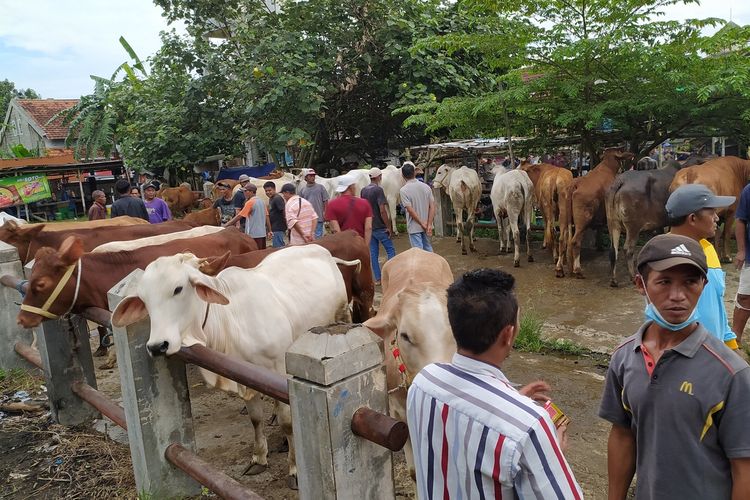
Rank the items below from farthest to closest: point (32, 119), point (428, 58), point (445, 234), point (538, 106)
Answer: point (32, 119), point (428, 58), point (445, 234), point (538, 106)

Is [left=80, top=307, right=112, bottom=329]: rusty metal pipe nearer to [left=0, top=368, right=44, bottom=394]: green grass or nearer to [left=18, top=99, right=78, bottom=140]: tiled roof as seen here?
[left=0, top=368, right=44, bottom=394]: green grass

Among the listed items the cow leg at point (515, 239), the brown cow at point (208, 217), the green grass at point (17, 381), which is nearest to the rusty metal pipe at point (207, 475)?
the green grass at point (17, 381)

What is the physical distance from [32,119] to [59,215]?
17.4m

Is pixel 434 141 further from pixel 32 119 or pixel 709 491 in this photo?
pixel 32 119

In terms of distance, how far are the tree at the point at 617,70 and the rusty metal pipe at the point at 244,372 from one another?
7746 mm

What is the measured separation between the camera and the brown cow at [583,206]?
9.34 metres

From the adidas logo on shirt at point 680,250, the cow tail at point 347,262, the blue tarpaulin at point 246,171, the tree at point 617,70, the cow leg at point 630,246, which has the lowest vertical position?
the cow leg at point 630,246

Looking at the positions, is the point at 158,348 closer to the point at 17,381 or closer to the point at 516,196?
the point at 17,381

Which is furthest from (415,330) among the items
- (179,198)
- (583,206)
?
(179,198)

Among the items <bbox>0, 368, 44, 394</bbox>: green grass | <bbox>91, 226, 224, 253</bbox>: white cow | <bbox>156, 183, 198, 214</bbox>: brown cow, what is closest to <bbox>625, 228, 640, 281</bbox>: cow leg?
<bbox>91, 226, 224, 253</bbox>: white cow

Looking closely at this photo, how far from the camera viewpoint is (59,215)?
2466cm

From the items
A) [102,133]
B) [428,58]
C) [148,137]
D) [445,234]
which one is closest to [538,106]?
[445,234]

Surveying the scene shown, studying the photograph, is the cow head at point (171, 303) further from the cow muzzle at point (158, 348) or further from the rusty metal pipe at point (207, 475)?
the rusty metal pipe at point (207, 475)

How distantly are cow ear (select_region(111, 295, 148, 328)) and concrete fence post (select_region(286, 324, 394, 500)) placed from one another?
1.59m
